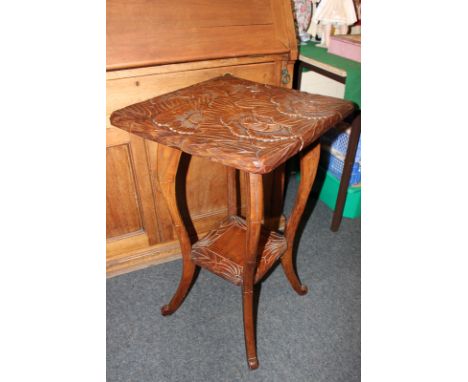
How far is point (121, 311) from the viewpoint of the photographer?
1.34 metres

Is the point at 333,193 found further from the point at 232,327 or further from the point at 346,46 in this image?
the point at 232,327

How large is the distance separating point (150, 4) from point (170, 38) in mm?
116

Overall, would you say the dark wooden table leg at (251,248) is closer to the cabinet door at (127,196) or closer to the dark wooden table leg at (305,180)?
the dark wooden table leg at (305,180)

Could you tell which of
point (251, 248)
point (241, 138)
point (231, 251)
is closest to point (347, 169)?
point (231, 251)

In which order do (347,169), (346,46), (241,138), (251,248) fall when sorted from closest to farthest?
(241,138) < (251,248) < (346,46) < (347,169)

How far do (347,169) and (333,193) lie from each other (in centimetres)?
30

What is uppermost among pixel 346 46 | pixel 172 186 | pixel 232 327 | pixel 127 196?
pixel 346 46

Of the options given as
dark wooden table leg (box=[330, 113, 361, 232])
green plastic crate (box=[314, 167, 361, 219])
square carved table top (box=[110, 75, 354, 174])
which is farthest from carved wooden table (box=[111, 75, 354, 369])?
green plastic crate (box=[314, 167, 361, 219])

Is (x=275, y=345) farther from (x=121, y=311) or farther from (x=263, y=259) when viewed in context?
(x=121, y=311)

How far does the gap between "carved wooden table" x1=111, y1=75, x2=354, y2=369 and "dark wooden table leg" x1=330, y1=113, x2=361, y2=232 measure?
0.50 meters

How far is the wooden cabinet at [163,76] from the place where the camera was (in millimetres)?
1093

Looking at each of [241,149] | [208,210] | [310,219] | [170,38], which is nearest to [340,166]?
[310,219]

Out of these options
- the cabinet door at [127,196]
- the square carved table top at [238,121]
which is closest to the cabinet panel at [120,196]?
the cabinet door at [127,196]

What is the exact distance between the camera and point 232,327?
128cm
